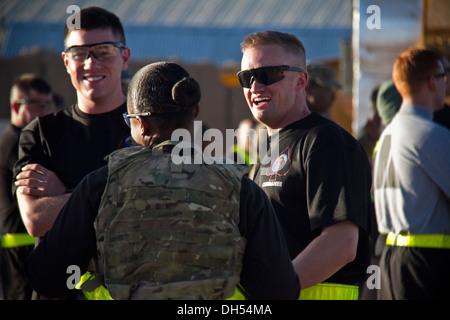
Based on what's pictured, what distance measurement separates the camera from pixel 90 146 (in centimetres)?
320

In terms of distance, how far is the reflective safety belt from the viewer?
7.36 feet

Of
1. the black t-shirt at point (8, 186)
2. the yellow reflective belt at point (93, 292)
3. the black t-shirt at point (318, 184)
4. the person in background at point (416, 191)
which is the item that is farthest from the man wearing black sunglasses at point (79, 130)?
the person in background at point (416, 191)

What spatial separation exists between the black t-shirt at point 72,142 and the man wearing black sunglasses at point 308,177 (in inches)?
29.5

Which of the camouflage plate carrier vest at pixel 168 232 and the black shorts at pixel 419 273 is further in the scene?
the black shorts at pixel 419 273

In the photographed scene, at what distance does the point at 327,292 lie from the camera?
2713mm

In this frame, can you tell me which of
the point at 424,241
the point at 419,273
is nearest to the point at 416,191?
the point at 424,241

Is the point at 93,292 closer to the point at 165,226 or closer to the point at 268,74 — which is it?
the point at 165,226

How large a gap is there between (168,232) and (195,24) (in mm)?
23404

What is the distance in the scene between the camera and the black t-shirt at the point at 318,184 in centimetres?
256

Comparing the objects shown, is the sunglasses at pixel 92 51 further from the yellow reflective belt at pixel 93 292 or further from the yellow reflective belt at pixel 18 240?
the yellow reflective belt at pixel 18 240

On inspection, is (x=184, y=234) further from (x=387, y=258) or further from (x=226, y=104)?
(x=226, y=104)

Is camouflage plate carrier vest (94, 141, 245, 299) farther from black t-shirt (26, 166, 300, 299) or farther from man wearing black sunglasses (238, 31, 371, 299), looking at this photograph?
man wearing black sunglasses (238, 31, 371, 299)

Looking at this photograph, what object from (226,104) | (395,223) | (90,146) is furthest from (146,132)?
(226,104)

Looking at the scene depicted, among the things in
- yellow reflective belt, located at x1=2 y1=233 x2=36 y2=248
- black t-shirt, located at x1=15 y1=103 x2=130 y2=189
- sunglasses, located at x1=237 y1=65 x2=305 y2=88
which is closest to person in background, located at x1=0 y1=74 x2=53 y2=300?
yellow reflective belt, located at x1=2 y1=233 x2=36 y2=248
